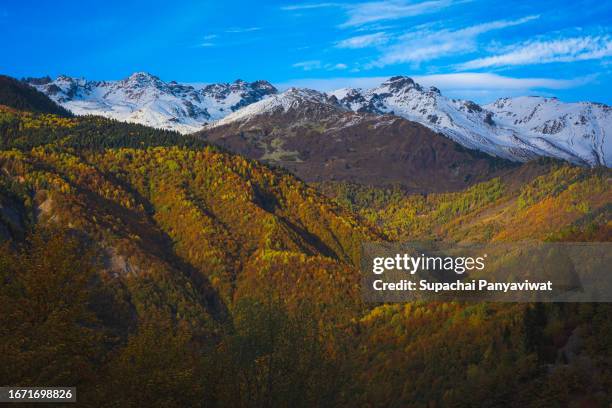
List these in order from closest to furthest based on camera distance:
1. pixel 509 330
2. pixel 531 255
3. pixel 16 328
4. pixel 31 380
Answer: pixel 31 380, pixel 16 328, pixel 509 330, pixel 531 255

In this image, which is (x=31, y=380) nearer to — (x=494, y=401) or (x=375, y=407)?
(x=494, y=401)

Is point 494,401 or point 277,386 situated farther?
point 494,401

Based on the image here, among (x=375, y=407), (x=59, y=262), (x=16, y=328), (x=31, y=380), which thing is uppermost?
(x=59, y=262)

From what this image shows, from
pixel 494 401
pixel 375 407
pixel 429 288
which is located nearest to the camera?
pixel 494 401

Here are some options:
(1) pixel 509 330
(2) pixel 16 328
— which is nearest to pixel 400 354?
(1) pixel 509 330

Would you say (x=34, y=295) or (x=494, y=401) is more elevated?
(x=34, y=295)

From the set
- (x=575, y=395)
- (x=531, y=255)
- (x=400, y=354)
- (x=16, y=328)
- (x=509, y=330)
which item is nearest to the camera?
(x=16, y=328)

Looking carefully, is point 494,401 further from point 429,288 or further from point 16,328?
point 429,288

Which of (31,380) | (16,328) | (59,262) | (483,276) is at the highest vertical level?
(483,276)

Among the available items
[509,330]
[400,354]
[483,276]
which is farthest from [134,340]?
[483,276]
